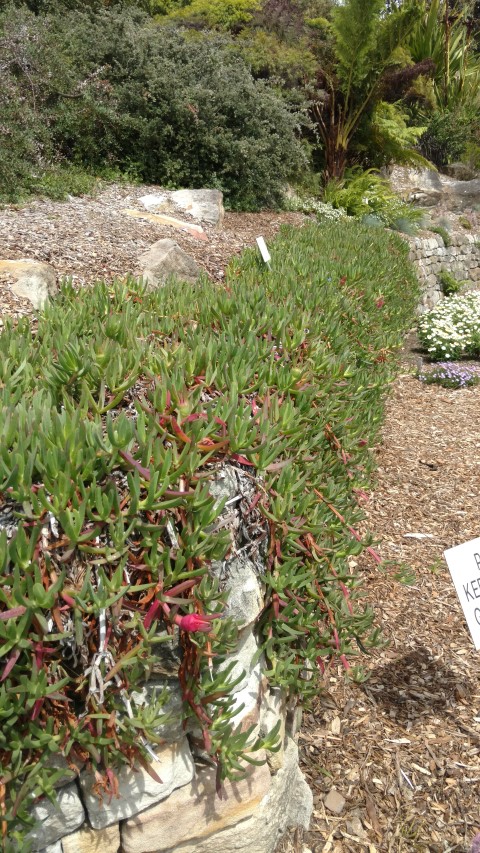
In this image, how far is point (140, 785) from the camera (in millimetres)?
1645

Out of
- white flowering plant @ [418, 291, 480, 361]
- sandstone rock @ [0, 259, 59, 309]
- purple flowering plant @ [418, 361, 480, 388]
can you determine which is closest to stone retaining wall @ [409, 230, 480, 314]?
white flowering plant @ [418, 291, 480, 361]

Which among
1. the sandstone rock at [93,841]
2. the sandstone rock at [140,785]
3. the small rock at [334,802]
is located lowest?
the small rock at [334,802]

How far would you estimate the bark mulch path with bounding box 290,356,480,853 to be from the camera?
2275mm

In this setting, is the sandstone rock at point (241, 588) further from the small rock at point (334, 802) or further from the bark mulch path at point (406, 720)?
the small rock at point (334, 802)

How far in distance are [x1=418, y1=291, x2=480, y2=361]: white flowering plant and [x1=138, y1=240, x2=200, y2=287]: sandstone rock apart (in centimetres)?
396

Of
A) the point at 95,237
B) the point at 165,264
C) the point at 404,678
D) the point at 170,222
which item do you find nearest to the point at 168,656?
the point at 404,678

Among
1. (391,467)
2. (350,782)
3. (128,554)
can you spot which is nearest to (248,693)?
(128,554)

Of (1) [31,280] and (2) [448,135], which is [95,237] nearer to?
(1) [31,280]

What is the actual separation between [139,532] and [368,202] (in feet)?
42.8

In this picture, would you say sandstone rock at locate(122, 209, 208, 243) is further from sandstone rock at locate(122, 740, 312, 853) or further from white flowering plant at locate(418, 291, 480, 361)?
sandstone rock at locate(122, 740, 312, 853)

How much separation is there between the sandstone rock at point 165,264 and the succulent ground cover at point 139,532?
8.49 feet

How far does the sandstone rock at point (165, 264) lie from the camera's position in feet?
17.5

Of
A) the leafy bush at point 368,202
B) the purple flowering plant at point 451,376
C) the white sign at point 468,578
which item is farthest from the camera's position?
the leafy bush at point 368,202

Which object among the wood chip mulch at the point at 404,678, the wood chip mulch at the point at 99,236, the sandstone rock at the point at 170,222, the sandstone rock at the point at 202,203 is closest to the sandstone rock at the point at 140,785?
the wood chip mulch at the point at 404,678
